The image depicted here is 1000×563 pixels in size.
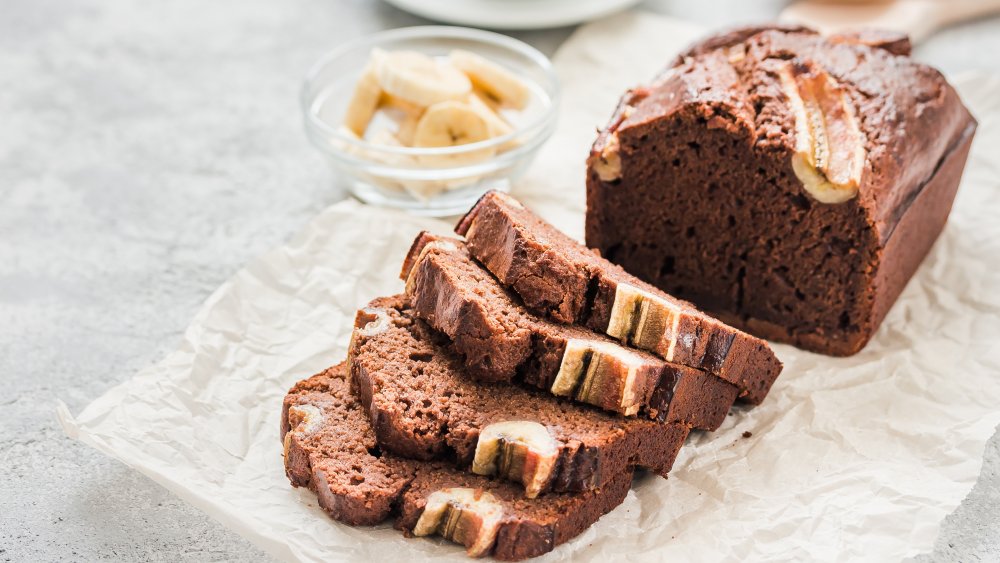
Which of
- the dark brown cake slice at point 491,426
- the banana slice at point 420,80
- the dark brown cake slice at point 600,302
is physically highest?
the dark brown cake slice at point 600,302

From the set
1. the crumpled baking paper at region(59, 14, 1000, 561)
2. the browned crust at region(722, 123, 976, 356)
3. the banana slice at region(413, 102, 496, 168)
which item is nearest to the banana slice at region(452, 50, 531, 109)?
the banana slice at region(413, 102, 496, 168)

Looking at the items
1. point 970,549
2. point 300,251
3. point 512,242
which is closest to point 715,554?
point 970,549

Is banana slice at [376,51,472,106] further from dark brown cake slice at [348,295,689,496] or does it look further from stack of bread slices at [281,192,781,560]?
dark brown cake slice at [348,295,689,496]

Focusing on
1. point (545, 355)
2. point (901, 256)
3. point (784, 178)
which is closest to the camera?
point (545, 355)

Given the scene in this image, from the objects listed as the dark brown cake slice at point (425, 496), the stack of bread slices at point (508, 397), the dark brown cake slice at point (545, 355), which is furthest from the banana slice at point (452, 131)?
the dark brown cake slice at point (425, 496)

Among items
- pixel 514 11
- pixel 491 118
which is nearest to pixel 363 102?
pixel 491 118

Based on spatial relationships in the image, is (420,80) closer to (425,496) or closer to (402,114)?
(402,114)

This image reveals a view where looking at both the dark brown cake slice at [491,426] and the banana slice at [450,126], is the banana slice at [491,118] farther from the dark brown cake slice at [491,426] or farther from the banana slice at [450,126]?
the dark brown cake slice at [491,426]
